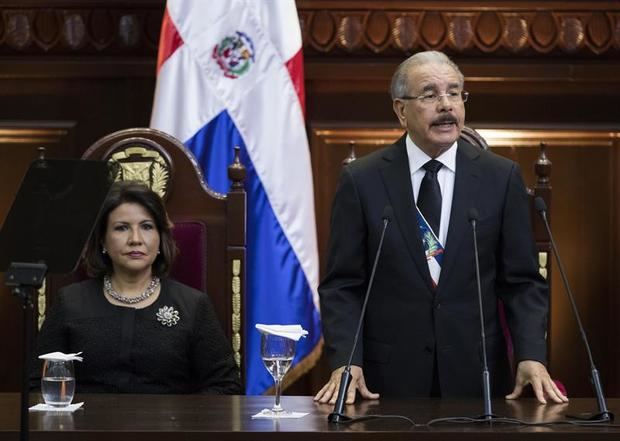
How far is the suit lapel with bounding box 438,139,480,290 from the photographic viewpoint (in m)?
3.02

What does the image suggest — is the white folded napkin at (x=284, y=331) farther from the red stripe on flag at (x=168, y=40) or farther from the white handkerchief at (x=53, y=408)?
the red stripe on flag at (x=168, y=40)

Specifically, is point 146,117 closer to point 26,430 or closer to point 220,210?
point 220,210

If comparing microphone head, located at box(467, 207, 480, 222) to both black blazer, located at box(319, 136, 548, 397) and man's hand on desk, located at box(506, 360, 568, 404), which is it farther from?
man's hand on desk, located at box(506, 360, 568, 404)

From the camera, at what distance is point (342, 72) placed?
481cm

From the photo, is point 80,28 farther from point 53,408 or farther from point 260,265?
→ point 53,408

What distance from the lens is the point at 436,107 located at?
9.99 ft

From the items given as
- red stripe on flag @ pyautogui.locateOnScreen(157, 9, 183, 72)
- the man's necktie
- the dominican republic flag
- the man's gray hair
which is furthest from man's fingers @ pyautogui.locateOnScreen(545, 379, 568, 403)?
red stripe on flag @ pyautogui.locateOnScreen(157, 9, 183, 72)

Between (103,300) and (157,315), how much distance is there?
0.17 meters

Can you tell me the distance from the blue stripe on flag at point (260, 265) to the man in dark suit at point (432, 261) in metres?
1.12

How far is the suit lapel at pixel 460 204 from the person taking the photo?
3.02 metres

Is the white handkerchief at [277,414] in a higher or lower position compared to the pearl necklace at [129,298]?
lower

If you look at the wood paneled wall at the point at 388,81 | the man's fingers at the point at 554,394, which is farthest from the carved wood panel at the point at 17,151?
the man's fingers at the point at 554,394

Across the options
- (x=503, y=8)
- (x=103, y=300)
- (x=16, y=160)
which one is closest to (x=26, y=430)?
(x=103, y=300)

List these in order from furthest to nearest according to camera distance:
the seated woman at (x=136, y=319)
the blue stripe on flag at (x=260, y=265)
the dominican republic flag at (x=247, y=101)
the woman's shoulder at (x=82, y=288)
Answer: the dominican republic flag at (x=247, y=101) < the blue stripe on flag at (x=260, y=265) < the woman's shoulder at (x=82, y=288) < the seated woman at (x=136, y=319)
